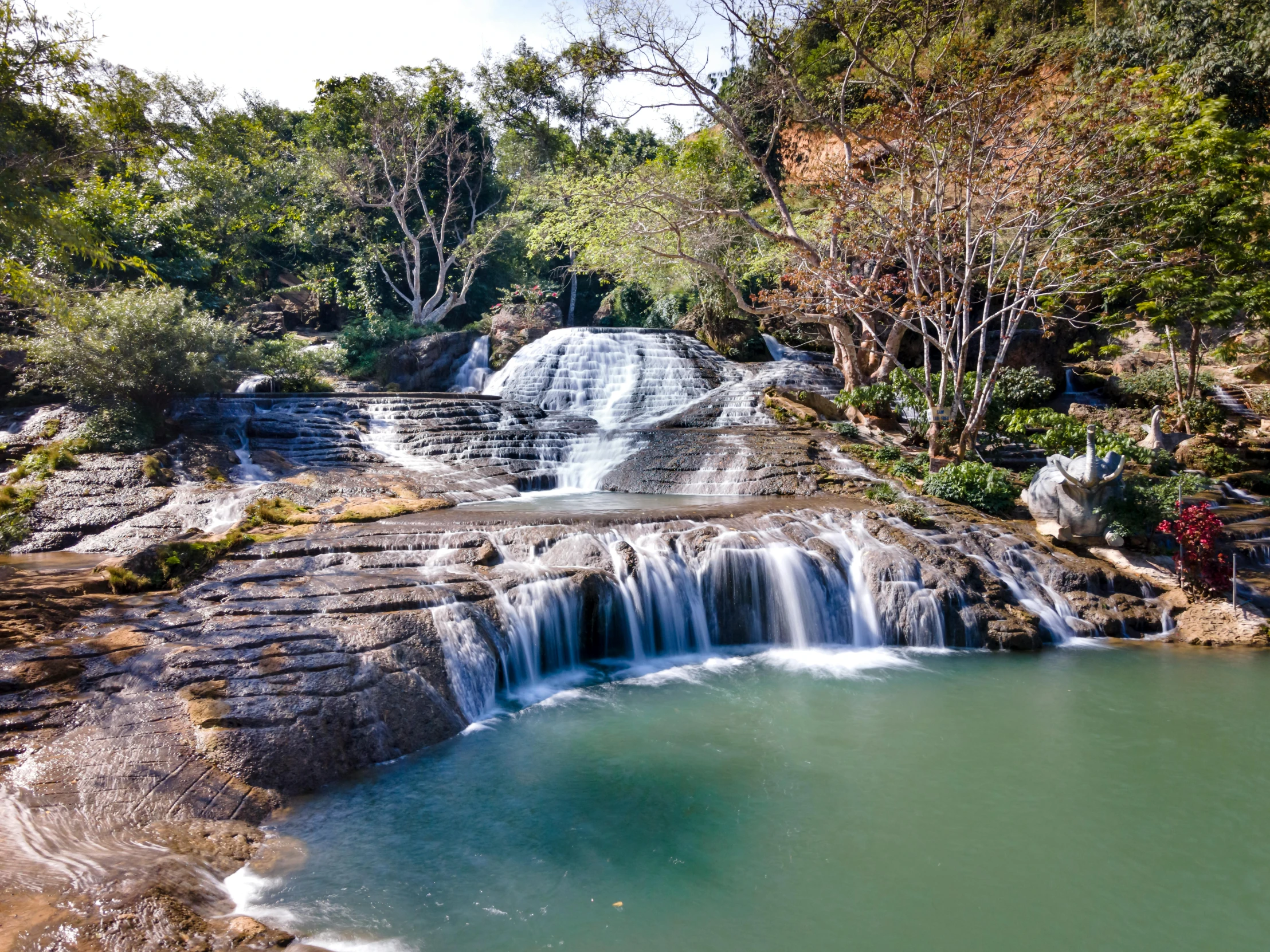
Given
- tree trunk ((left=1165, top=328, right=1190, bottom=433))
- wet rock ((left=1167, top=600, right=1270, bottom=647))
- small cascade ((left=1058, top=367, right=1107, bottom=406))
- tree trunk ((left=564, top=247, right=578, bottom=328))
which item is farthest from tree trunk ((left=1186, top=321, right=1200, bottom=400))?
tree trunk ((left=564, top=247, right=578, bottom=328))

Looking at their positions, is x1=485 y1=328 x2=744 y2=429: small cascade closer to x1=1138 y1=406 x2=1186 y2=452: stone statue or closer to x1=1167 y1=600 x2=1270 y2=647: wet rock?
x1=1138 y1=406 x2=1186 y2=452: stone statue

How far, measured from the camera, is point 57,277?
55.0 ft

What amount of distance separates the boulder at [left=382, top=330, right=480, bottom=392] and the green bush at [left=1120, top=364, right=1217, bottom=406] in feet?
63.3

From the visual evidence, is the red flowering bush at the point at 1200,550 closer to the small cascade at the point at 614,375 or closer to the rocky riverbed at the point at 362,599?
the rocky riverbed at the point at 362,599

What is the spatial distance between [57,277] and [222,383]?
7.15m

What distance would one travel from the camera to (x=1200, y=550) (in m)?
8.55

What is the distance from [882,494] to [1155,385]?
1140 centimetres

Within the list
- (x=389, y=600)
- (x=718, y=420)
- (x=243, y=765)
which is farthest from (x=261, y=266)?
(x=243, y=765)

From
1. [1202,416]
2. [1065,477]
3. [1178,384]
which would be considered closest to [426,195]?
[1178,384]

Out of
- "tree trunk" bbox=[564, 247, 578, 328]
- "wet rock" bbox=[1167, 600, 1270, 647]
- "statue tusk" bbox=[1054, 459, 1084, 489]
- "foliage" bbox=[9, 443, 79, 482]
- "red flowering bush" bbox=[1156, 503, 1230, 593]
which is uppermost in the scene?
"tree trunk" bbox=[564, 247, 578, 328]

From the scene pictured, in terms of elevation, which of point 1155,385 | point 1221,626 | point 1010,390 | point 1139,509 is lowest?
point 1221,626

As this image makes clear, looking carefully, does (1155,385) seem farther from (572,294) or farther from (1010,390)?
(572,294)

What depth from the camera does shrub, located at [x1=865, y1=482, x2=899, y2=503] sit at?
1071cm

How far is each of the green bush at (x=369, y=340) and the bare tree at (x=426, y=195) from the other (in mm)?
1752
